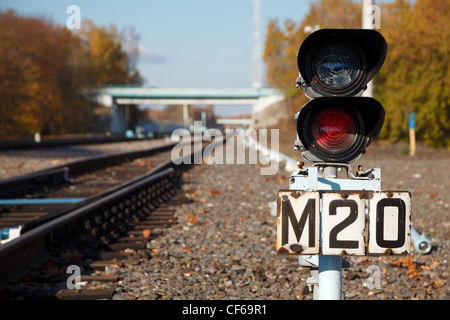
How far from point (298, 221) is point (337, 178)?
338 millimetres

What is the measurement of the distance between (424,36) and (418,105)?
12.3 ft

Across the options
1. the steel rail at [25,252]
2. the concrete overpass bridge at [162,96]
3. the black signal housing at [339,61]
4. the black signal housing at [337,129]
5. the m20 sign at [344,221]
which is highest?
the concrete overpass bridge at [162,96]

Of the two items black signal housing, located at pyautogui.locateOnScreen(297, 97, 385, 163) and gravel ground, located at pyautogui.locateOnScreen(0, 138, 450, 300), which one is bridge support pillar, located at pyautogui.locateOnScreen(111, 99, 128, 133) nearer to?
gravel ground, located at pyautogui.locateOnScreen(0, 138, 450, 300)

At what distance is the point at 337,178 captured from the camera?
2.56 meters

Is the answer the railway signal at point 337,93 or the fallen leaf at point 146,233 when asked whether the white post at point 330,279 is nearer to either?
the railway signal at point 337,93

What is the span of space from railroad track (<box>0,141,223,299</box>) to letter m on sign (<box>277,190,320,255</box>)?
7.64 ft

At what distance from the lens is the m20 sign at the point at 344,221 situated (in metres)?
2.39

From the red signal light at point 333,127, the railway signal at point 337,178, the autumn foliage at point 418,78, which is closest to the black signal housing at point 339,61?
the railway signal at point 337,178

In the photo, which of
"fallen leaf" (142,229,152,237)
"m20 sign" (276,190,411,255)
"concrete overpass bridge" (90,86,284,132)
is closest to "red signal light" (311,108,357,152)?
"m20 sign" (276,190,411,255)

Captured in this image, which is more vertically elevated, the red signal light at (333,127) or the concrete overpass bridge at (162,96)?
the concrete overpass bridge at (162,96)

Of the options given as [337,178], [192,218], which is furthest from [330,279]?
[192,218]
